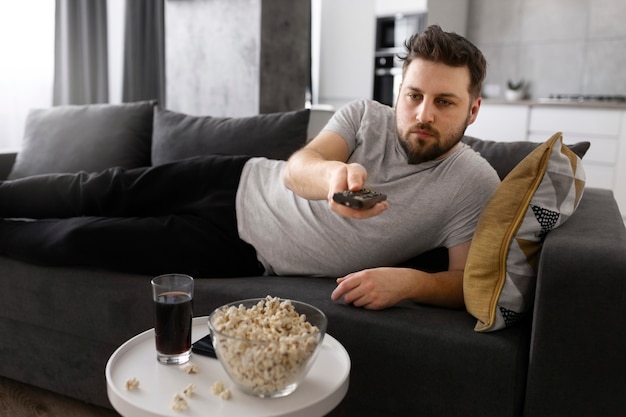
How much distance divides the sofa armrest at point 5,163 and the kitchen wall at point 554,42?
424cm

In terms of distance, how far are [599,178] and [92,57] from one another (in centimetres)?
383

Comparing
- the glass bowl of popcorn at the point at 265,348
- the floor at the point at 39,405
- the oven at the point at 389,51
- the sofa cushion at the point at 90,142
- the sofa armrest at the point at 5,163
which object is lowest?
the floor at the point at 39,405

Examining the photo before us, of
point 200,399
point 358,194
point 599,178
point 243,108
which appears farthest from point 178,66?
point 599,178

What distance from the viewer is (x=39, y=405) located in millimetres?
1740

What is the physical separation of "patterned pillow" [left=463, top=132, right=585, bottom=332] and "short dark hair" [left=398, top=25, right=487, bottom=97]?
1.22 ft

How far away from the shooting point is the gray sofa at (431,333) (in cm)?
112

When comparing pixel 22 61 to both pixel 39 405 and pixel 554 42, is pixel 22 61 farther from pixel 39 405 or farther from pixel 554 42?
pixel 554 42

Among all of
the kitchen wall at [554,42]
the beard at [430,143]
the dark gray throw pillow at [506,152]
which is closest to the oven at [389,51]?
the kitchen wall at [554,42]

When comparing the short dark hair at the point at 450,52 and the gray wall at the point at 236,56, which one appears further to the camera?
the gray wall at the point at 236,56

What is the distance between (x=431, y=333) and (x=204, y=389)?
0.54 meters

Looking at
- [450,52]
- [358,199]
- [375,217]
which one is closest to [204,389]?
[358,199]

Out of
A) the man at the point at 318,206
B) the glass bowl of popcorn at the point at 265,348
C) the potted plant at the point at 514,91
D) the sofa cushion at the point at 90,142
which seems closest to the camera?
the glass bowl of popcorn at the point at 265,348

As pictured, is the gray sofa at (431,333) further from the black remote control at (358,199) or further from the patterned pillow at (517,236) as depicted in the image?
the black remote control at (358,199)

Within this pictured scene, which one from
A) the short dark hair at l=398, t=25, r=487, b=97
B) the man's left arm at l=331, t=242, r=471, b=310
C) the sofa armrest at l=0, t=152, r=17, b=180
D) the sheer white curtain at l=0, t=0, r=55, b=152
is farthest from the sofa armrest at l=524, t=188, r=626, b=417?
the sheer white curtain at l=0, t=0, r=55, b=152
